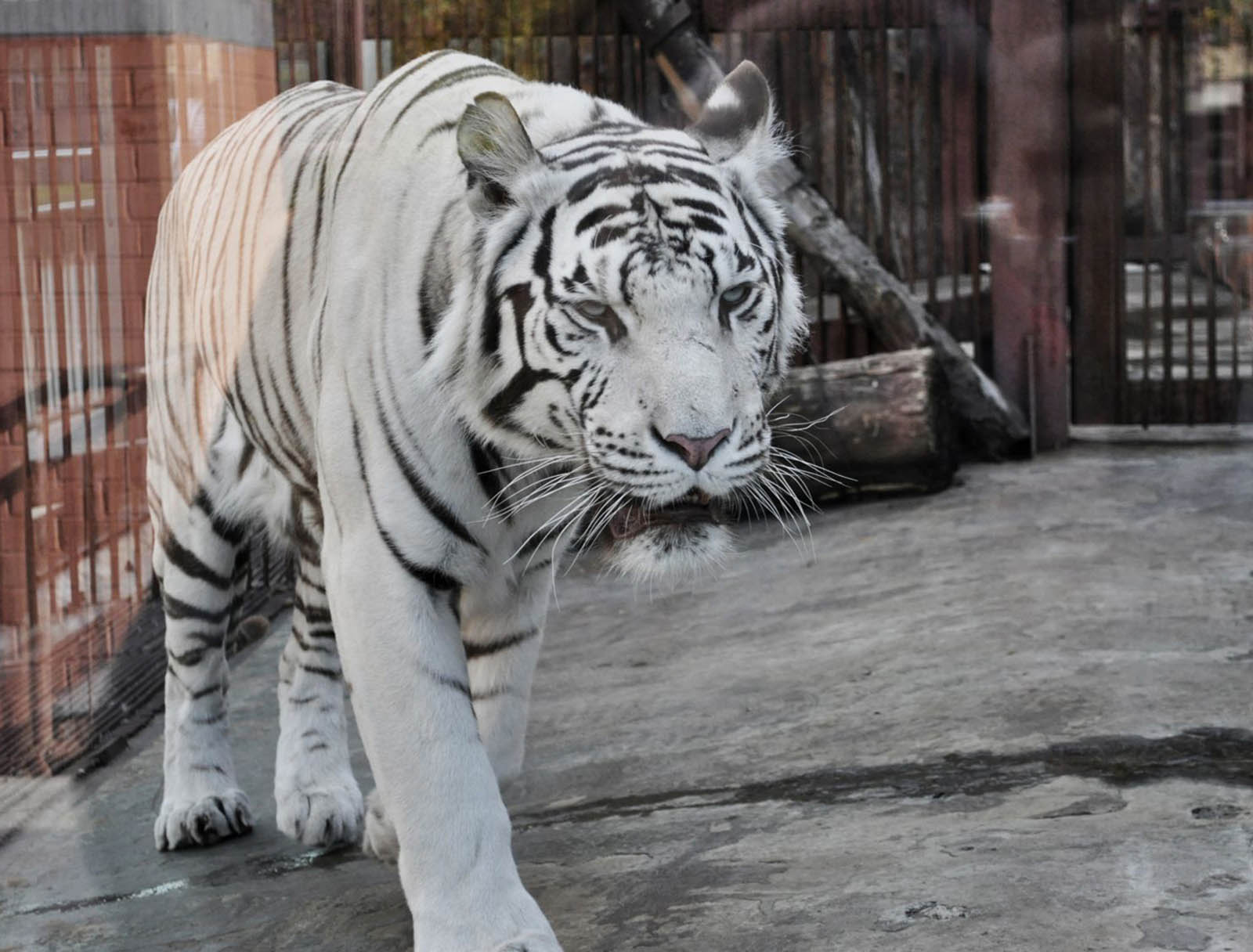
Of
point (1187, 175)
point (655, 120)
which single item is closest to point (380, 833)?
point (655, 120)

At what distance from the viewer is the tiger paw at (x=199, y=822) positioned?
7.62ft

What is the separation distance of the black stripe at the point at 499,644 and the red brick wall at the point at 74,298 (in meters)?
0.58

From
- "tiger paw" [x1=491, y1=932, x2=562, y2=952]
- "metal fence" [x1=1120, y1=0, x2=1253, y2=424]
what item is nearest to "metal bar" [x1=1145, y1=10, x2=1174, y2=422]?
"metal fence" [x1=1120, y1=0, x2=1253, y2=424]

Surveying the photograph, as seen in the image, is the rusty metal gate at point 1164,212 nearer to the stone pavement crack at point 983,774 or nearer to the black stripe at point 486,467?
the stone pavement crack at point 983,774

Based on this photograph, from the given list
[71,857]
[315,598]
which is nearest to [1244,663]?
[315,598]

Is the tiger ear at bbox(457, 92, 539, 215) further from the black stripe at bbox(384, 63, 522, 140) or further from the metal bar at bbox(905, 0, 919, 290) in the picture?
the metal bar at bbox(905, 0, 919, 290)

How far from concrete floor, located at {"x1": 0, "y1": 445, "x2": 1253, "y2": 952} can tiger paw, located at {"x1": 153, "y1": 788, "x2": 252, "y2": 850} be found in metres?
0.03

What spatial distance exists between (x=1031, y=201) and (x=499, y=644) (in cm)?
271

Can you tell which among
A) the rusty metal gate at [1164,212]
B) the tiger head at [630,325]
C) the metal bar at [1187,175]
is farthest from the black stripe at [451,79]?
the metal bar at [1187,175]

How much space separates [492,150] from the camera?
170 cm

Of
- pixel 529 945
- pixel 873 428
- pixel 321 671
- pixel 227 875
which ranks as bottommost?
pixel 227 875

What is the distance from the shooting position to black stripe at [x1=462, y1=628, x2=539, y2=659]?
2.10m

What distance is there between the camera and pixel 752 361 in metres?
1.70

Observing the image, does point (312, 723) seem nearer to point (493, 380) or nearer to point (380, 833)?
point (380, 833)
